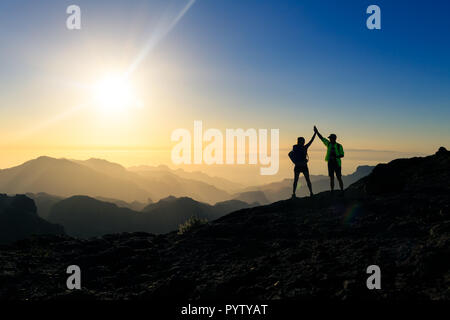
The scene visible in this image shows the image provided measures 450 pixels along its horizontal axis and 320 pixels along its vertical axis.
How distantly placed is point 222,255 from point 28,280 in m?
5.74

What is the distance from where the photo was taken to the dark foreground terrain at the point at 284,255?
6.46 meters

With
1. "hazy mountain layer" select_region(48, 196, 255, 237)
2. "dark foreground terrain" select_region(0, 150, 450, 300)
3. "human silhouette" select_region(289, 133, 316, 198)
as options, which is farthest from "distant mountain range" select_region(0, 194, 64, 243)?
"human silhouette" select_region(289, 133, 316, 198)

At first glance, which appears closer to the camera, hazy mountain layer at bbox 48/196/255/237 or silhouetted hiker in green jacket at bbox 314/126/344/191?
silhouetted hiker in green jacket at bbox 314/126/344/191

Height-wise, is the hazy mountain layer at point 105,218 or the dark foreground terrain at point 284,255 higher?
the dark foreground terrain at point 284,255

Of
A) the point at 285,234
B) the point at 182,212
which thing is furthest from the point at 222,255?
the point at 182,212

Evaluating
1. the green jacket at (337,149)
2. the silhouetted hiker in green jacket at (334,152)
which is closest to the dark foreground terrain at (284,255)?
the silhouetted hiker in green jacket at (334,152)

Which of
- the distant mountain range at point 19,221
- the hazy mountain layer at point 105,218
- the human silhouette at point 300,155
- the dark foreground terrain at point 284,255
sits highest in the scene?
the human silhouette at point 300,155

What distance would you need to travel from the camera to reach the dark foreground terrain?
6.46 metres

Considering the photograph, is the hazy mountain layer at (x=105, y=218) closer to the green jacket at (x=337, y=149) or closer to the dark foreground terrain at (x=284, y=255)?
the dark foreground terrain at (x=284, y=255)

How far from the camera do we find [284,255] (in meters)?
8.77

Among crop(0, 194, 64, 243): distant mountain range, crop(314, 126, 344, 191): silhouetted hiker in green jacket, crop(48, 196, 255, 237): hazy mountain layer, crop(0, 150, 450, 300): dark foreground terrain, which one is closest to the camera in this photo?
crop(0, 150, 450, 300): dark foreground terrain

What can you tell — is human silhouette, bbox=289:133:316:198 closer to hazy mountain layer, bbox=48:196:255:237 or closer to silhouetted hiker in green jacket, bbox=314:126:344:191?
silhouetted hiker in green jacket, bbox=314:126:344:191
